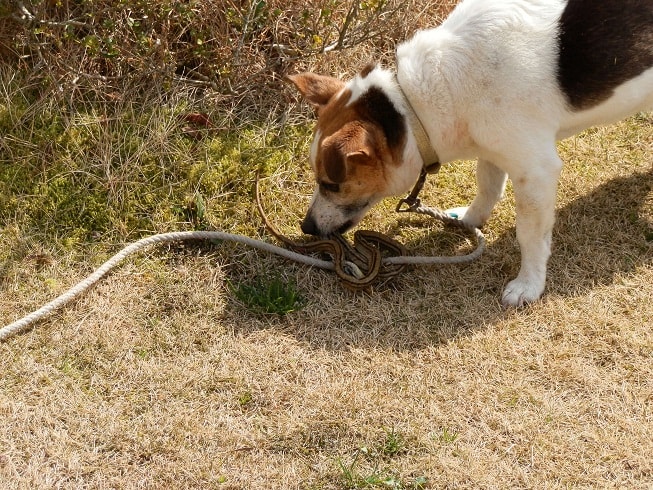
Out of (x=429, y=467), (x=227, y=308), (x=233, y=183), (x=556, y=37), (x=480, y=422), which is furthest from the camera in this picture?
Answer: (x=233, y=183)

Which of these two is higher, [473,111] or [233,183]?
[473,111]

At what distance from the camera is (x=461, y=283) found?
476 centimetres

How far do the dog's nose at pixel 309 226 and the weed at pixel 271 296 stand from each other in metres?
0.33

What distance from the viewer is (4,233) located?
16.2ft

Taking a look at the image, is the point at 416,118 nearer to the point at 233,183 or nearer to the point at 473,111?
the point at 473,111

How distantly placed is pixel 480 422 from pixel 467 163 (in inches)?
95.0

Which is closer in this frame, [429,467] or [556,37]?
[429,467]

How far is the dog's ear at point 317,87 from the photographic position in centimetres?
476

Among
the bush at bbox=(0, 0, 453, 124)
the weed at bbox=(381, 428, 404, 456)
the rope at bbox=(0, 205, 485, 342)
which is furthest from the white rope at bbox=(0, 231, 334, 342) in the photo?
the weed at bbox=(381, 428, 404, 456)

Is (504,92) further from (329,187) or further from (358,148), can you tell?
(329,187)

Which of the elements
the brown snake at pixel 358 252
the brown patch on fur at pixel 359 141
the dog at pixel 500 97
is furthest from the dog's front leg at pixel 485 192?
the brown patch on fur at pixel 359 141

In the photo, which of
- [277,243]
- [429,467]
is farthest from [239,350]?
[429,467]

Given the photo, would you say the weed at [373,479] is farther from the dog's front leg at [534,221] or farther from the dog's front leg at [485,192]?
the dog's front leg at [485,192]

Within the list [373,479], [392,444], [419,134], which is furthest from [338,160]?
[373,479]
